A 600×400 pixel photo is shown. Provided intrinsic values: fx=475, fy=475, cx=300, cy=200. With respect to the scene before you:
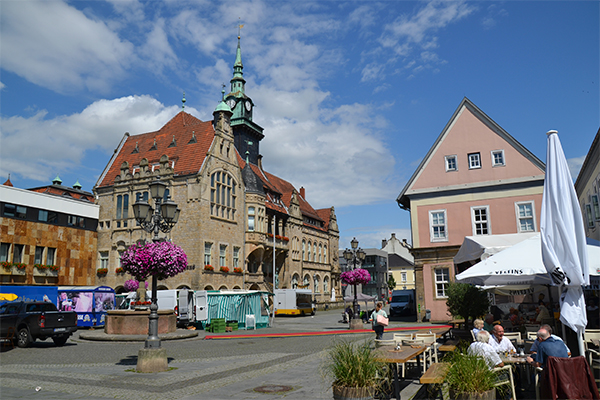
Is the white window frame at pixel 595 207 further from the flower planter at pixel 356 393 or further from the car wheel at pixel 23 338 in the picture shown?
the car wheel at pixel 23 338

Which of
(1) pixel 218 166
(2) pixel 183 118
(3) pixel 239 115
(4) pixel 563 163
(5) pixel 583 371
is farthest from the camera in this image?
(3) pixel 239 115

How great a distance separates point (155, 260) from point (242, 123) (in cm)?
4558

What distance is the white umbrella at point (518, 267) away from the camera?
34.1ft

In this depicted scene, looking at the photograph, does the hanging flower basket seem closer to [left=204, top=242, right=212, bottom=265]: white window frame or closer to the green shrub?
the green shrub

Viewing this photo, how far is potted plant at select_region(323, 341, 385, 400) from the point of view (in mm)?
→ 7235

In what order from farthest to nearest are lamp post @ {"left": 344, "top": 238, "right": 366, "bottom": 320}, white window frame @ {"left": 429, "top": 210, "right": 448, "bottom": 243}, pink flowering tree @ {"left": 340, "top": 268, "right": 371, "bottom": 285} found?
white window frame @ {"left": 429, "top": 210, "right": 448, "bottom": 243}
pink flowering tree @ {"left": 340, "top": 268, "right": 371, "bottom": 285}
lamp post @ {"left": 344, "top": 238, "right": 366, "bottom": 320}

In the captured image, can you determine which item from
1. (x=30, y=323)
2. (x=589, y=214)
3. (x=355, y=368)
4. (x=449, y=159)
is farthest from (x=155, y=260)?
(x=589, y=214)

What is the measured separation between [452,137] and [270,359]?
2094 centimetres

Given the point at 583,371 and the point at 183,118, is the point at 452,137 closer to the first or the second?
the point at 583,371

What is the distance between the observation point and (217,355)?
16.5 meters

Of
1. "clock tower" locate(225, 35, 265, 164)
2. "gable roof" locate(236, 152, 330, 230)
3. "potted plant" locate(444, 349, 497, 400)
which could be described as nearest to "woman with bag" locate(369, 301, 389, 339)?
"potted plant" locate(444, 349, 497, 400)

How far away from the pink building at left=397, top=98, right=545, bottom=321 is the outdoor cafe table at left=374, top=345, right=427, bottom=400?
1969cm

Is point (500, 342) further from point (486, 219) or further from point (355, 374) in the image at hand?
point (486, 219)

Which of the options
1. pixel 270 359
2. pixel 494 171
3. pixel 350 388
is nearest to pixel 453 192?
pixel 494 171
